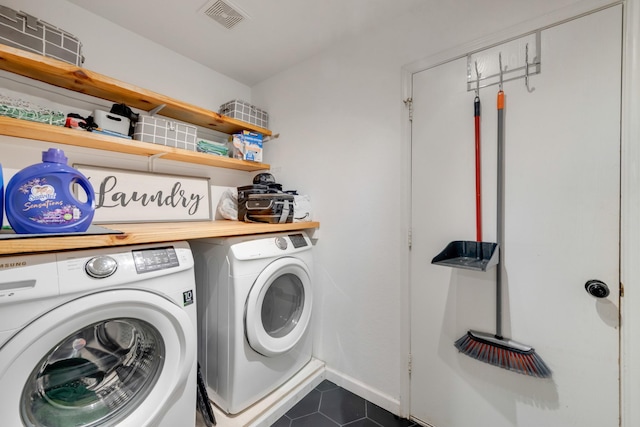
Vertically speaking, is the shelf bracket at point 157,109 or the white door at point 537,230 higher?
the shelf bracket at point 157,109

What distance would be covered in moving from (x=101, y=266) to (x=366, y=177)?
1.40m

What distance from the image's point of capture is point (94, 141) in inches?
53.4

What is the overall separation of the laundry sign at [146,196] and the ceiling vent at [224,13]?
1.05m

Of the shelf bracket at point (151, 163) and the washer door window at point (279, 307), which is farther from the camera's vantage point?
the shelf bracket at point (151, 163)

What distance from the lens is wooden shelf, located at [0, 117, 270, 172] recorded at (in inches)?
45.1

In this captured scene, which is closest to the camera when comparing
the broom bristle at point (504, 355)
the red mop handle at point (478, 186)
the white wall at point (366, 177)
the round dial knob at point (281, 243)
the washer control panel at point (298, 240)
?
the broom bristle at point (504, 355)

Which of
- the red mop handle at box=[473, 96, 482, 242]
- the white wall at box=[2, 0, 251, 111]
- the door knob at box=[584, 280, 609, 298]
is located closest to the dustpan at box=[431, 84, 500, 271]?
the red mop handle at box=[473, 96, 482, 242]

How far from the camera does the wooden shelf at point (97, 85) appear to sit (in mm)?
1139

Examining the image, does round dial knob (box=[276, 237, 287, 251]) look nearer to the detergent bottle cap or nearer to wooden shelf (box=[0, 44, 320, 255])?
wooden shelf (box=[0, 44, 320, 255])

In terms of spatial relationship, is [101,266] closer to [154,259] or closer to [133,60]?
[154,259]

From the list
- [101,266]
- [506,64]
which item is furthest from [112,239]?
[506,64]

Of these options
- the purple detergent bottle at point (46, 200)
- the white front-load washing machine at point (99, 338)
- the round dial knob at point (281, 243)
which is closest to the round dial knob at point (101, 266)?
the white front-load washing machine at point (99, 338)

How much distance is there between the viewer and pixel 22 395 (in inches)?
31.8

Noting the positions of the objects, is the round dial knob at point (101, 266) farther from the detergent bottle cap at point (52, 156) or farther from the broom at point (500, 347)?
the broom at point (500, 347)
